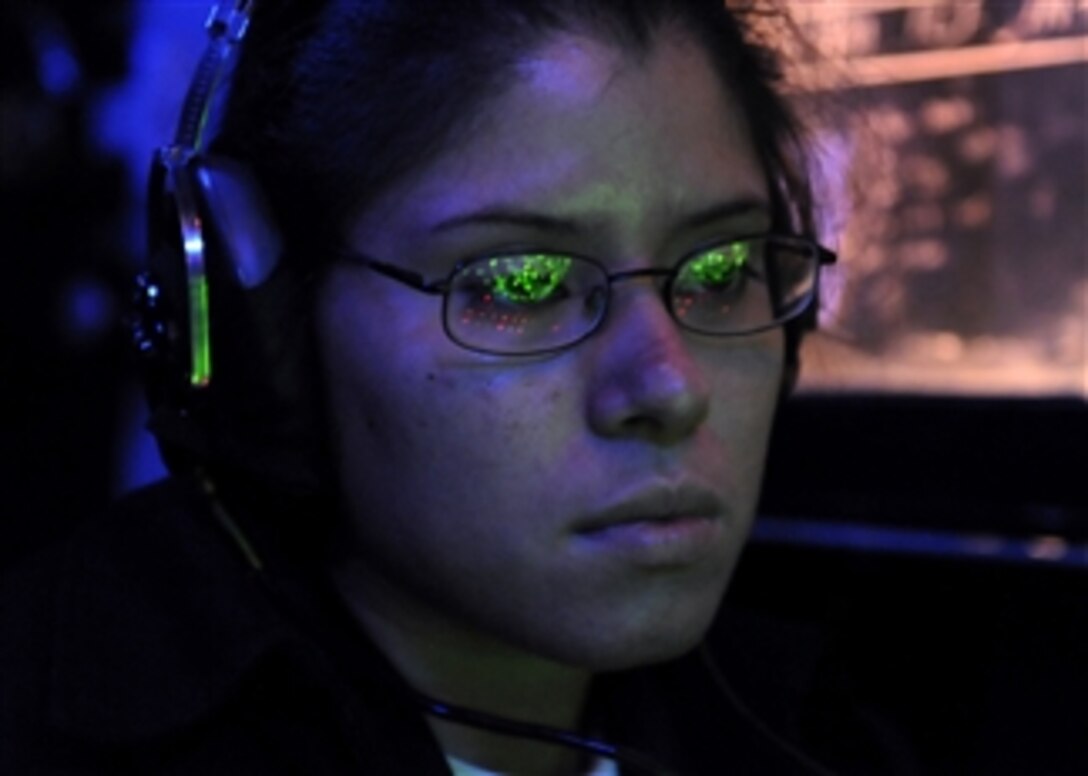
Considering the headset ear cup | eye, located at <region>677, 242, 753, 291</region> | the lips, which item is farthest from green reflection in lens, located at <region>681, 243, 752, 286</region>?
the headset ear cup

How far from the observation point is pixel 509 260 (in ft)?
3.05

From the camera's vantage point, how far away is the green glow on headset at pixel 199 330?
0.98 m

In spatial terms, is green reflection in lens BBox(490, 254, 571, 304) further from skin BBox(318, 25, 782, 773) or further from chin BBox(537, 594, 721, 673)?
chin BBox(537, 594, 721, 673)

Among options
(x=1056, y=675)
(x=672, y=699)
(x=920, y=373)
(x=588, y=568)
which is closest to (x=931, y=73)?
(x=920, y=373)

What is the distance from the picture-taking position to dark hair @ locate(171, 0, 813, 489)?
950mm

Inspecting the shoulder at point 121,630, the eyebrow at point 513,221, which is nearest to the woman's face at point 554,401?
the eyebrow at point 513,221

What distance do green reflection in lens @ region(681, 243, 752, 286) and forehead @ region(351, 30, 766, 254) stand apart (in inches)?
1.3

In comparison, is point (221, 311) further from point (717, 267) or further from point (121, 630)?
point (717, 267)

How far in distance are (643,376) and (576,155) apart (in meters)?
0.14

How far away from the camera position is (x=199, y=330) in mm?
983

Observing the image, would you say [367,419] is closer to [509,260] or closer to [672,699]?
[509,260]

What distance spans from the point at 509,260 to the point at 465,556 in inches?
7.0

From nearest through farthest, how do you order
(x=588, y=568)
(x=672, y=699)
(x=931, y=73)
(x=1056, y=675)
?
(x=588, y=568)
(x=672, y=699)
(x=1056, y=675)
(x=931, y=73)

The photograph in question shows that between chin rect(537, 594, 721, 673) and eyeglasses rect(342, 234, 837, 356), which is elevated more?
eyeglasses rect(342, 234, 837, 356)
